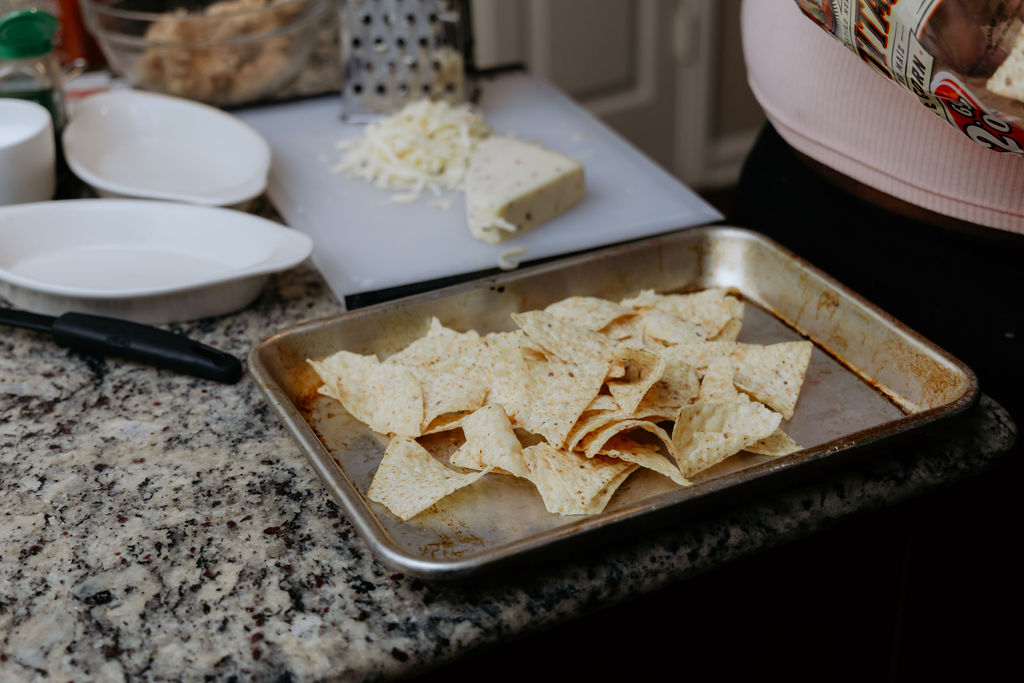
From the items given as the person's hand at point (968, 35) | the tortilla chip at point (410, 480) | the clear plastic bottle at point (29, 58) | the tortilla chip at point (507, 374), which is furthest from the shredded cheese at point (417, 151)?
the person's hand at point (968, 35)

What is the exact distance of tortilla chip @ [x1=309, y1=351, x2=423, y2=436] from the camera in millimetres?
875

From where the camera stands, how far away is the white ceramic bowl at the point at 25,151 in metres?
1.19

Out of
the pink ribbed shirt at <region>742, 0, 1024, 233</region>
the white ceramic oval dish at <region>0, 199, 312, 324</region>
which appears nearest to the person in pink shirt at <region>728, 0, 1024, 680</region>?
the pink ribbed shirt at <region>742, 0, 1024, 233</region>

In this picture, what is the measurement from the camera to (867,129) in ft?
3.23

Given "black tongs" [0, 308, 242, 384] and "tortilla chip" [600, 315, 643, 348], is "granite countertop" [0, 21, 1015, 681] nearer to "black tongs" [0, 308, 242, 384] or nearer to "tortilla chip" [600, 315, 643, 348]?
"black tongs" [0, 308, 242, 384]

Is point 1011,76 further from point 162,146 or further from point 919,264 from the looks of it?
point 162,146

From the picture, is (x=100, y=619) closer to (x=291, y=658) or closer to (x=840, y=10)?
(x=291, y=658)

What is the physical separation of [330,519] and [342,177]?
76 centimetres

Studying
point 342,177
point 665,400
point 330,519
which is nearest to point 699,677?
point 665,400

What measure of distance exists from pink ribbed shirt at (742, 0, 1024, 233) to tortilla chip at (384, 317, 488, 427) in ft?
1.40

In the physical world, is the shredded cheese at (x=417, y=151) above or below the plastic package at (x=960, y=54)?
below

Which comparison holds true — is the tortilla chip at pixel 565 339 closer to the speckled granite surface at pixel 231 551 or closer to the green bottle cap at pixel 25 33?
the speckled granite surface at pixel 231 551

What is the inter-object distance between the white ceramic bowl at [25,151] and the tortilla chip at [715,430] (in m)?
0.87

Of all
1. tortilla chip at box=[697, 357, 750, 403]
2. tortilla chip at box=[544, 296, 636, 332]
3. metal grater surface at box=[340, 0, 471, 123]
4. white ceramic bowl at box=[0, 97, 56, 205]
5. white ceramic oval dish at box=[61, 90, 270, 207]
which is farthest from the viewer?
metal grater surface at box=[340, 0, 471, 123]
